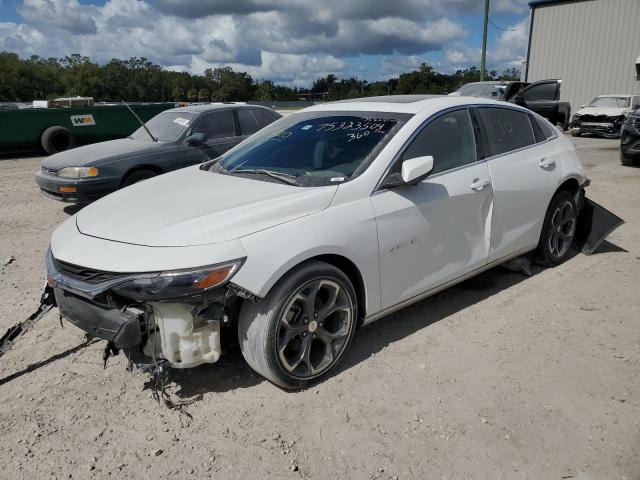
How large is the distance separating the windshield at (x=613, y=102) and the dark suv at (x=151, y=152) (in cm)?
1517

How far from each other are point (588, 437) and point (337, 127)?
8.03 feet

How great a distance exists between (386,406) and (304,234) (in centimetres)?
106

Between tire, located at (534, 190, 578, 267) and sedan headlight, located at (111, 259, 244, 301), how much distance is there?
3274 millimetres

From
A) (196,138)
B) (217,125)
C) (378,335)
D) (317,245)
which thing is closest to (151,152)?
(196,138)

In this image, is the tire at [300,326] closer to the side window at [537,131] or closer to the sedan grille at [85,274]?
the sedan grille at [85,274]

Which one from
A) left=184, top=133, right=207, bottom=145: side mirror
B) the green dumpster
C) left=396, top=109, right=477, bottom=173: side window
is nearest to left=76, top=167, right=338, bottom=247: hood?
left=396, top=109, right=477, bottom=173: side window

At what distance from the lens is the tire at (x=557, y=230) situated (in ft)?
15.5

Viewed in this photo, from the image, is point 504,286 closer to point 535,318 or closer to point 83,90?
point 535,318

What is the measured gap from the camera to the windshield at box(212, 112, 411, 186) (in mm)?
3383

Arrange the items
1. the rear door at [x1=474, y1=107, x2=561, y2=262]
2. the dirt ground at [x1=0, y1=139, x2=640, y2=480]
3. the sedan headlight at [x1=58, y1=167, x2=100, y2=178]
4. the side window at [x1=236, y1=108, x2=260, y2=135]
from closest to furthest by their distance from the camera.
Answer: the dirt ground at [x1=0, y1=139, x2=640, y2=480], the rear door at [x1=474, y1=107, x2=561, y2=262], the sedan headlight at [x1=58, y1=167, x2=100, y2=178], the side window at [x1=236, y1=108, x2=260, y2=135]

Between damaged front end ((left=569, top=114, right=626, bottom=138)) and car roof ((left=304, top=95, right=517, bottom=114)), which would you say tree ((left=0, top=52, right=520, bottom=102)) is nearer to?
damaged front end ((left=569, top=114, right=626, bottom=138))

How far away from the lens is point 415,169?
3.21 meters

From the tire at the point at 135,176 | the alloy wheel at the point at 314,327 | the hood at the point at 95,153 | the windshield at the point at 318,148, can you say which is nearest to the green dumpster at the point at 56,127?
the hood at the point at 95,153

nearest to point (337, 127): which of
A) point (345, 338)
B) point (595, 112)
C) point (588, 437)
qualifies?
point (345, 338)
